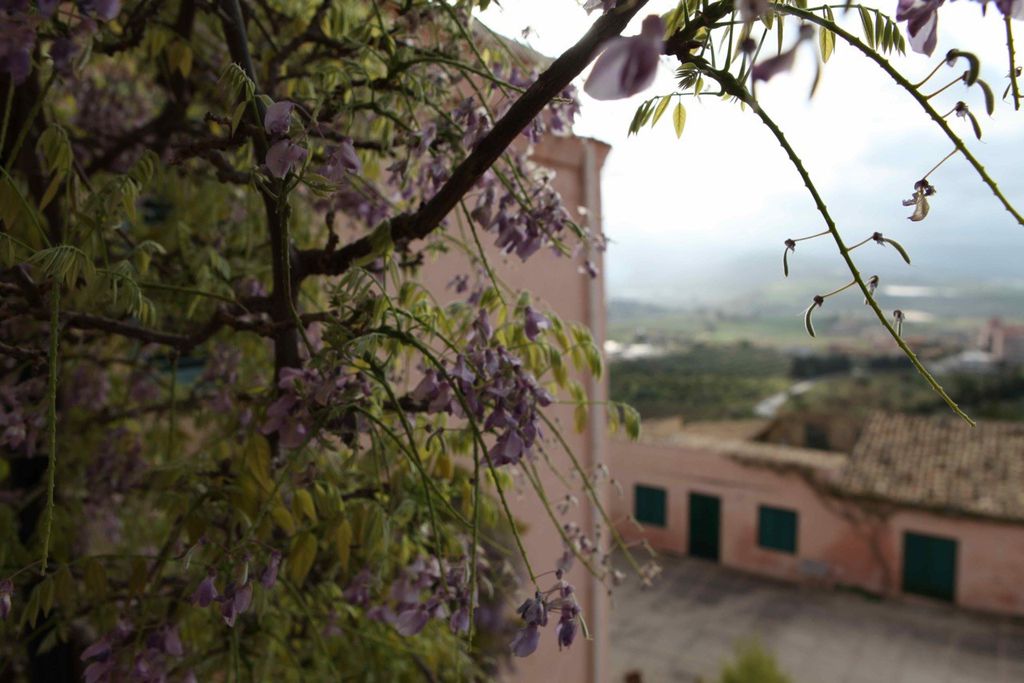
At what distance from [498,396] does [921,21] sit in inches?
20.9

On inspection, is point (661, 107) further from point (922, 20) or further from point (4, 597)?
point (4, 597)

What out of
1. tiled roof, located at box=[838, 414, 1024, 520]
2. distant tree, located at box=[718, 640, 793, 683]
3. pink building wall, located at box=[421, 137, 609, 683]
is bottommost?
distant tree, located at box=[718, 640, 793, 683]

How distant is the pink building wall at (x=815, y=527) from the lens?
8.59 meters

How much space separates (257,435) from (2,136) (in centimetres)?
44

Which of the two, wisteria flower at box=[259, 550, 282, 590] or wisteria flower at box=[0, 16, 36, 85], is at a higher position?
wisteria flower at box=[0, 16, 36, 85]

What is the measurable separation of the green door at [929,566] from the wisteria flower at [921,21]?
972cm

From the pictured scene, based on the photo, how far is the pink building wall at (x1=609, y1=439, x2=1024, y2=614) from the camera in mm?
8594

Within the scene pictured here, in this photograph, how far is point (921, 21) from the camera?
571 millimetres

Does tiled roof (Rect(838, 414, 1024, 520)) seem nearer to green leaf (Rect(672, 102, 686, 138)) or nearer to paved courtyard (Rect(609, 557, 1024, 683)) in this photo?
paved courtyard (Rect(609, 557, 1024, 683))

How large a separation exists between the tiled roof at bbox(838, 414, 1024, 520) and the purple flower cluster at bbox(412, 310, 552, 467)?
9.12 meters

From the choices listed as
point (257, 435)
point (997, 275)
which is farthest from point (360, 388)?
point (997, 275)

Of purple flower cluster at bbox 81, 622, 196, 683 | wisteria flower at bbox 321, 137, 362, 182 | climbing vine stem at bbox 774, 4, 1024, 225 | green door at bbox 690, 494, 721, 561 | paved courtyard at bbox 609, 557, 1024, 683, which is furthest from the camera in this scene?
green door at bbox 690, 494, 721, 561

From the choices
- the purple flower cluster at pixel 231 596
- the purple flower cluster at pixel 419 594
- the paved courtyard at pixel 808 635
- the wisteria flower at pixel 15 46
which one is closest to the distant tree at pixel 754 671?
the paved courtyard at pixel 808 635

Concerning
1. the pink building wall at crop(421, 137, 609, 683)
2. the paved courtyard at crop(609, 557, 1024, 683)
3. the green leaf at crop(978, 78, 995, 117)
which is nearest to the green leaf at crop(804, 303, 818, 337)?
the green leaf at crop(978, 78, 995, 117)
